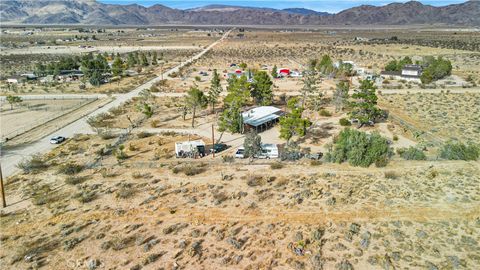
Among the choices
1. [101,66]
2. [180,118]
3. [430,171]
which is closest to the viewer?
[430,171]

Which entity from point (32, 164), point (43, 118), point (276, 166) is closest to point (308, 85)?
point (276, 166)

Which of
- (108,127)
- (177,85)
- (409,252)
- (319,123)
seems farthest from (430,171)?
(177,85)

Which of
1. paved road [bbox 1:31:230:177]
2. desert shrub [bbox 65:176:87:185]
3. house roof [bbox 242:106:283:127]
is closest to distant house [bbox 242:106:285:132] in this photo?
house roof [bbox 242:106:283:127]

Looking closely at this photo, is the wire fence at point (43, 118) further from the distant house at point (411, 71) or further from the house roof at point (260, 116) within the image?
the distant house at point (411, 71)

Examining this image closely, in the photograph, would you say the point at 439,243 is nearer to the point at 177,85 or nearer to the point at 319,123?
the point at 319,123

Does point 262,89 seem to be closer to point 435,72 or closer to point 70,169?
point 70,169

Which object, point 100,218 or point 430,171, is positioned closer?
point 100,218

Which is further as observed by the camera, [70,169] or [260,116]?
[260,116]
